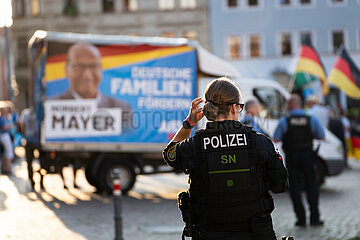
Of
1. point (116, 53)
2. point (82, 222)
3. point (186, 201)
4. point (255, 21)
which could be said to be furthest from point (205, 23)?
point (186, 201)

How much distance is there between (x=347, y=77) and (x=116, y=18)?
23.3m

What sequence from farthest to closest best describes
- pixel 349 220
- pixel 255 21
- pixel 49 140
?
1. pixel 255 21
2. pixel 49 140
3. pixel 349 220

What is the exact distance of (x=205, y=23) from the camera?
39.3 metres

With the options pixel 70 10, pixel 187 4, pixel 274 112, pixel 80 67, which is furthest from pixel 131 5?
pixel 80 67

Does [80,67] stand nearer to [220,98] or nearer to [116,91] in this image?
[116,91]

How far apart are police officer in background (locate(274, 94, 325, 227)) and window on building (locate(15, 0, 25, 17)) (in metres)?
35.3

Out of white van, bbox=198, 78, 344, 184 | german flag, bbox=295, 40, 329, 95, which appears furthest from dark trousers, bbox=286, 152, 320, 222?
german flag, bbox=295, 40, 329, 95

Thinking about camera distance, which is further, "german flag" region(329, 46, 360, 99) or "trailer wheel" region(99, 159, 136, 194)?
"german flag" region(329, 46, 360, 99)

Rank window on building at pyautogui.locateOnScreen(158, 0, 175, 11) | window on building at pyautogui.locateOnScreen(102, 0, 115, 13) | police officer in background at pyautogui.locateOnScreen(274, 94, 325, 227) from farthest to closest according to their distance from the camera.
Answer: window on building at pyautogui.locateOnScreen(102, 0, 115, 13) → window on building at pyautogui.locateOnScreen(158, 0, 175, 11) → police officer in background at pyautogui.locateOnScreen(274, 94, 325, 227)

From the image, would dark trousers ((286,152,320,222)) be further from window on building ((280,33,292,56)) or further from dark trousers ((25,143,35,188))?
window on building ((280,33,292,56))

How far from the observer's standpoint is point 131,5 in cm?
4047

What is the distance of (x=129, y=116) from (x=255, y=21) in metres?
26.7

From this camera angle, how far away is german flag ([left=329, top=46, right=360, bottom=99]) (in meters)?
19.1

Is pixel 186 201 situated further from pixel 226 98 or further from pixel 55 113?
pixel 55 113
